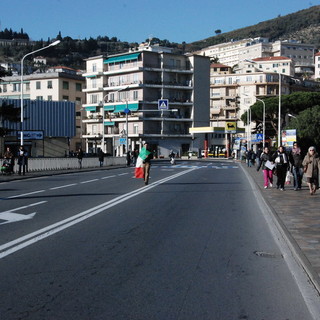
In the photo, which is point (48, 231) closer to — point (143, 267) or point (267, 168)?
point (143, 267)

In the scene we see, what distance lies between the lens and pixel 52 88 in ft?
308

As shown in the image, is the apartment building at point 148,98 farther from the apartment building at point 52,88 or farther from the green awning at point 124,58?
the apartment building at point 52,88

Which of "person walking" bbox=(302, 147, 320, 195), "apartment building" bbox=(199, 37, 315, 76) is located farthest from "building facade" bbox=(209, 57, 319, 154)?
"person walking" bbox=(302, 147, 320, 195)

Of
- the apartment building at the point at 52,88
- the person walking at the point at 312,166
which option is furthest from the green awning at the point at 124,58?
the person walking at the point at 312,166

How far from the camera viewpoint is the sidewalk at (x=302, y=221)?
671cm

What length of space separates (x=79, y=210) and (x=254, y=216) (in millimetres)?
4133

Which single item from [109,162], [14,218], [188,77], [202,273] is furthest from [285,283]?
[188,77]

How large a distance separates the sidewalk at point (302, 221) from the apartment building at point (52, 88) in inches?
3101

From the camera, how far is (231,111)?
381 feet

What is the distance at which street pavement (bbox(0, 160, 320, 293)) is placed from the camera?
6.70m

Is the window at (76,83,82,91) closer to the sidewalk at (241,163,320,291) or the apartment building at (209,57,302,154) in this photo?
the apartment building at (209,57,302,154)

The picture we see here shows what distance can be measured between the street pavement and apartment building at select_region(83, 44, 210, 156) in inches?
2848

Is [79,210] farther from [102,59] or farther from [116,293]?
[102,59]

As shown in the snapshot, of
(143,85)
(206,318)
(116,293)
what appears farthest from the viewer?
(143,85)
